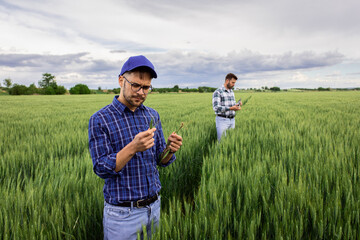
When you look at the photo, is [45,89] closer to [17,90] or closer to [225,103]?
[17,90]

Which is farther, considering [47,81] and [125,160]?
[47,81]

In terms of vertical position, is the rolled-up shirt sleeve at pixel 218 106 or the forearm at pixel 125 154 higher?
the rolled-up shirt sleeve at pixel 218 106

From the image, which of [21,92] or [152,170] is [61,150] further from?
[21,92]

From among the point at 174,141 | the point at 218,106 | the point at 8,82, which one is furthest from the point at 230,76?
the point at 8,82

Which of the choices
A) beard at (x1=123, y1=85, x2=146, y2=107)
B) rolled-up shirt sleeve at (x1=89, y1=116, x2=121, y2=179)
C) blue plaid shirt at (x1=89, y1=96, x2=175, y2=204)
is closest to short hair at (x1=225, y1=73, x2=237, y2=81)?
blue plaid shirt at (x1=89, y1=96, x2=175, y2=204)

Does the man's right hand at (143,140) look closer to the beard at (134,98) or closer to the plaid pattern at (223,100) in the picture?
the beard at (134,98)

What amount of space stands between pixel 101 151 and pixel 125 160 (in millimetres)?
183

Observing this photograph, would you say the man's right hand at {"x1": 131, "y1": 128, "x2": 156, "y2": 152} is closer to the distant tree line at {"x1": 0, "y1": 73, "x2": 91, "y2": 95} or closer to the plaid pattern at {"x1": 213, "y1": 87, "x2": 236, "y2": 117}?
the plaid pattern at {"x1": 213, "y1": 87, "x2": 236, "y2": 117}

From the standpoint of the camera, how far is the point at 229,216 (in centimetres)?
137

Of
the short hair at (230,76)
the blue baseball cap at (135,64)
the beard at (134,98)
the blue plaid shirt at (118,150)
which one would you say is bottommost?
the blue plaid shirt at (118,150)

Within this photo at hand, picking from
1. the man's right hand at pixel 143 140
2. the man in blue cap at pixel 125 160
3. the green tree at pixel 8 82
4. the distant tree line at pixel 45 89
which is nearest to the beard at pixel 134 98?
the man in blue cap at pixel 125 160

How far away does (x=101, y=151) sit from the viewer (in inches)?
48.4

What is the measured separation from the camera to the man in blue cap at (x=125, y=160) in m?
1.23

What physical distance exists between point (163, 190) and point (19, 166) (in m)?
2.21
